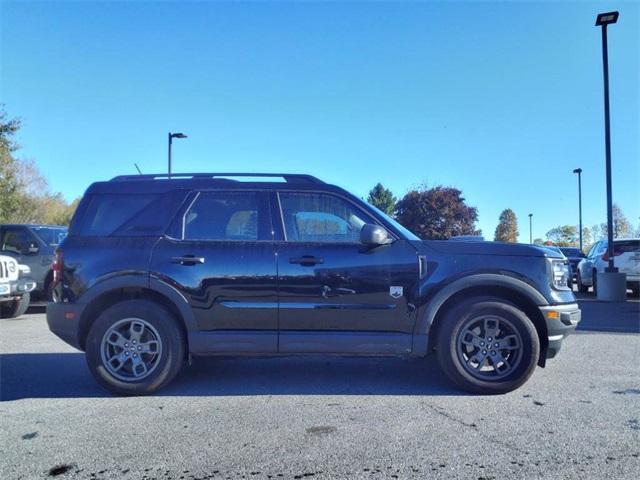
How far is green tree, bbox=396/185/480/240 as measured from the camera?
35.0 meters

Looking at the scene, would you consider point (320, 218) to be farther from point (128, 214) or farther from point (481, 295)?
point (128, 214)

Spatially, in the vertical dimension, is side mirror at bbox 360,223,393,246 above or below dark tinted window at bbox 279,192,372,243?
below

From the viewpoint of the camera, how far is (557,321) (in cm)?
478

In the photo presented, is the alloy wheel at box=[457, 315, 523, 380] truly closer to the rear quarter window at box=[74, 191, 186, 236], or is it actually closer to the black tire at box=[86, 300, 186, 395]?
the black tire at box=[86, 300, 186, 395]

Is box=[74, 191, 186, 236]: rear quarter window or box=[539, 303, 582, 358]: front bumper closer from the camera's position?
box=[539, 303, 582, 358]: front bumper

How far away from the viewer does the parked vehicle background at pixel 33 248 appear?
1116cm

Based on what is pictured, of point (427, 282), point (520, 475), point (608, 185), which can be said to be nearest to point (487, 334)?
point (427, 282)

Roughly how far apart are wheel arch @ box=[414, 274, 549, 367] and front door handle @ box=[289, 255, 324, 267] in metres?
1.10

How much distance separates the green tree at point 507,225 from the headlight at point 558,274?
2681 inches

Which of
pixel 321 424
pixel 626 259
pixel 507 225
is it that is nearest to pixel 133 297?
pixel 321 424

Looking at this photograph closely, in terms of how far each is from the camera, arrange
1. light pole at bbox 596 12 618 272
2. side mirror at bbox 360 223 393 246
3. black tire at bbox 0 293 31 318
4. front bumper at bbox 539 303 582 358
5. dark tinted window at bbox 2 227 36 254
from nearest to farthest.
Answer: side mirror at bbox 360 223 393 246
front bumper at bbox 539 303 582 358
black tire at bbox 0 293 31 318
dark tinted window at bbox 2 227 36 254
light pole at bbox 596 12 618 272

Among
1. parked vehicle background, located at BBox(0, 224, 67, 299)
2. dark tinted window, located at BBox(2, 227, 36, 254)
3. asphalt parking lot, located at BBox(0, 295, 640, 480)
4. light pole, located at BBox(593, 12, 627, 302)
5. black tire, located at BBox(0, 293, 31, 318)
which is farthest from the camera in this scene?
light pole, located at BBox(593, 12, 627, 302)

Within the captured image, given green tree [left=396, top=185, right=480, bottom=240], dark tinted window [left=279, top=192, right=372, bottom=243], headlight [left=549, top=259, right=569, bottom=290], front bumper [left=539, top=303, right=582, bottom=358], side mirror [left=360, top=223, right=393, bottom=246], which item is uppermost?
green tree [left=396, top=185, right=480, bottom=240]

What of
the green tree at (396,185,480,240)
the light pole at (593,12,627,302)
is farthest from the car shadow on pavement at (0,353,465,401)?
the green tree at (396,185,480,240)
